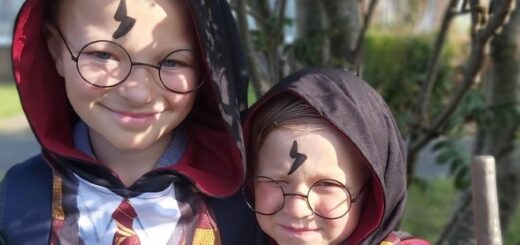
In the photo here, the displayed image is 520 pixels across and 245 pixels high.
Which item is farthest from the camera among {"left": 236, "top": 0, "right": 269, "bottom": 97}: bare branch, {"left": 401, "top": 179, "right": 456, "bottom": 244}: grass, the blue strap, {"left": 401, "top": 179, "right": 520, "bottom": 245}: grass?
{"left": 401, "top": 179, "right": 456, "bottom": 244}: grass

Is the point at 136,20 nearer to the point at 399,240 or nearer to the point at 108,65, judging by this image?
the point at 108,65

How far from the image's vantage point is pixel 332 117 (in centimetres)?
166

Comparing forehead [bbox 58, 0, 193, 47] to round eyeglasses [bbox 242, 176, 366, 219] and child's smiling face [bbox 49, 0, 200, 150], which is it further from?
round eyeglasses [bbox 242, 176, 366, 219]

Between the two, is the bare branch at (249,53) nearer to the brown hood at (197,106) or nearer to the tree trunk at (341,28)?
the tree trunk at (341,28)

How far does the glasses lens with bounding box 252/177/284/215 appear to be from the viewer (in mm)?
1748

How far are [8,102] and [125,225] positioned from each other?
1023 cm

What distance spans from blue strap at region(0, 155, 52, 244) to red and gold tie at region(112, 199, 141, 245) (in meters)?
0.15

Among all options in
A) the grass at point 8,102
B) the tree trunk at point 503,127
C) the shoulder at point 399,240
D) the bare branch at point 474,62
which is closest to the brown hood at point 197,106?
the shoulder at point 399,240

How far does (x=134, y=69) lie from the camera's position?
68.1 inches

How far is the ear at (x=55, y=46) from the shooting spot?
1844mm

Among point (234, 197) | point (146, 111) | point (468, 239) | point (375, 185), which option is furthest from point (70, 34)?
point (468, 239)

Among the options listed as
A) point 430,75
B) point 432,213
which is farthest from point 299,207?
point 432,213

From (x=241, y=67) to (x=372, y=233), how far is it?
19.8 inches

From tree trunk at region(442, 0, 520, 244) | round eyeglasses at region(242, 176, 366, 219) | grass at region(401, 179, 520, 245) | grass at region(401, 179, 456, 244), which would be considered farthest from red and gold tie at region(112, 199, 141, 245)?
grass at region(401, 179, 456, 244)
